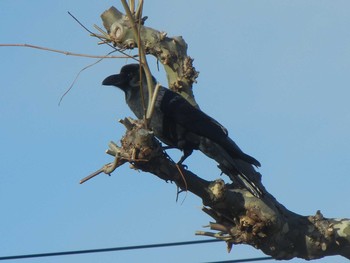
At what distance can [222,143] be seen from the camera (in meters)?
6.98

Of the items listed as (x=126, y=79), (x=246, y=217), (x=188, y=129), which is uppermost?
(x=126, y=79)

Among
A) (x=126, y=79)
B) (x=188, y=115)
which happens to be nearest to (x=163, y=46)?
(x=126, y=79)

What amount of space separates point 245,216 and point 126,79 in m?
2.49

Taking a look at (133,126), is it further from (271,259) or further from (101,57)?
(271,259)

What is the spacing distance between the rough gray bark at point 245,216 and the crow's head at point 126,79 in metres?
1.95

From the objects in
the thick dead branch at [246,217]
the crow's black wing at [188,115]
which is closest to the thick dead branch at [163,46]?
the crow's black wing at [188,115]

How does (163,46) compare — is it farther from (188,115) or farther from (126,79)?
(188,115)

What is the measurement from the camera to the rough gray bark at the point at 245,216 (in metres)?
5.30

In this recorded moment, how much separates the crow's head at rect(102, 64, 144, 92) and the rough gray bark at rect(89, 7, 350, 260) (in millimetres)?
1950

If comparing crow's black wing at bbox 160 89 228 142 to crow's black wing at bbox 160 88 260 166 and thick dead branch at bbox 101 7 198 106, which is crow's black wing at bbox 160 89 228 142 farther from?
thick dead branch at bbox 101 7 198 106

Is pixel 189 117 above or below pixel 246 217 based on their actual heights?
above

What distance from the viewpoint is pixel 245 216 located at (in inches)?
227

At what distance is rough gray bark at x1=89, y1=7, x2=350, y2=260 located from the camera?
17.4ft

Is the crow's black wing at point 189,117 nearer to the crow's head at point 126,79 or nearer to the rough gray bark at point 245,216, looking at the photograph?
the crow's head at point 126,79
